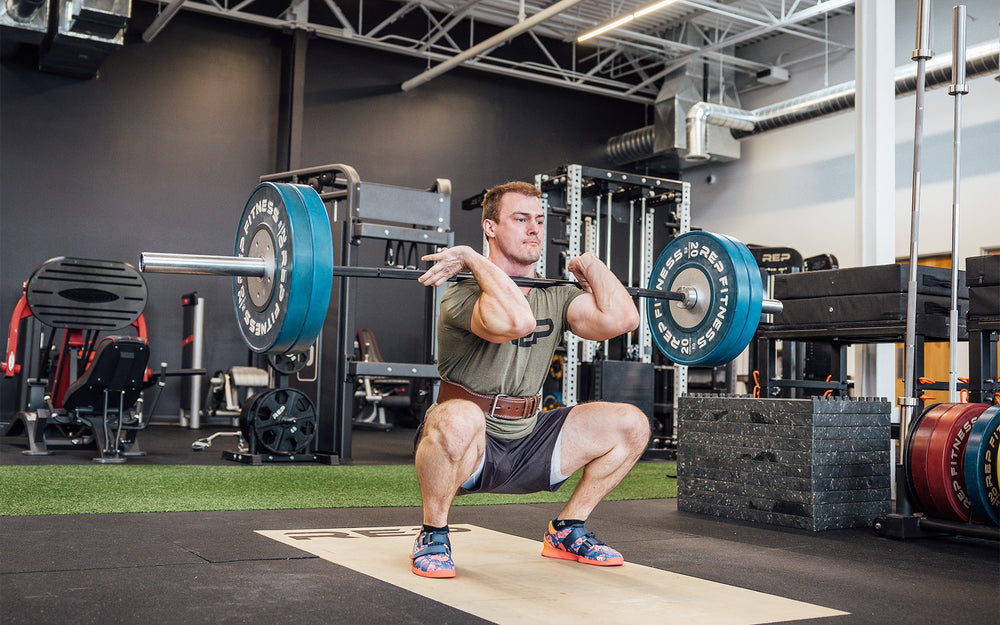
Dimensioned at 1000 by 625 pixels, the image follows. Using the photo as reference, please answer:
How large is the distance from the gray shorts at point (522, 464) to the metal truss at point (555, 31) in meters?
6.06

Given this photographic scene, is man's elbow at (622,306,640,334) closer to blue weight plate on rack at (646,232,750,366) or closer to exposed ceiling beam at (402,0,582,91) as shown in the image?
blue weight plate on rack at (646,232,750,366)

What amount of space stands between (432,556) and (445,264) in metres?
0.70

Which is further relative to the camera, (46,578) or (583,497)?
(583,497)

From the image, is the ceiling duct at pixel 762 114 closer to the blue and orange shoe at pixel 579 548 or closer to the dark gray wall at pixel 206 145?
the dark gray wall at pixel 206 145

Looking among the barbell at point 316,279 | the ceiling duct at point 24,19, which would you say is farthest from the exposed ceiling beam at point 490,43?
the barbell at point 316,279

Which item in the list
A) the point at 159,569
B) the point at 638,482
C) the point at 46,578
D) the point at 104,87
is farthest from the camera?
the point at 104,87

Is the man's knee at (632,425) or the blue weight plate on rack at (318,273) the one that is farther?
the man's knee at (632,425)

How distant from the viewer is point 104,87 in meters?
8.21

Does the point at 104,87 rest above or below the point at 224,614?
above

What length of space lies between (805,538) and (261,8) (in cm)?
Answer: 760

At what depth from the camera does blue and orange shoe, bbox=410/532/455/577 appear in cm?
222

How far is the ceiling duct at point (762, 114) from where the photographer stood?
23.7 feet

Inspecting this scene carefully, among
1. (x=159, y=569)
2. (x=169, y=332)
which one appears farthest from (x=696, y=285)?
(x=169, y=332)

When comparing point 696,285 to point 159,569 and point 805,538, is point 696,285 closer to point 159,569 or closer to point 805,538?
point 805,538
